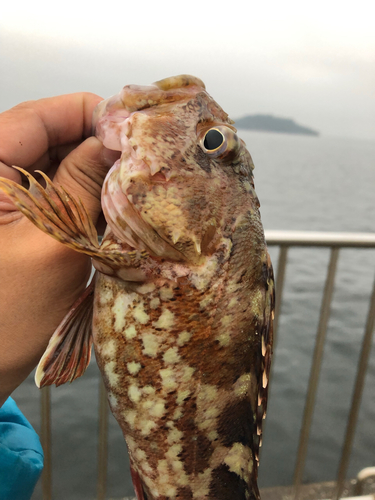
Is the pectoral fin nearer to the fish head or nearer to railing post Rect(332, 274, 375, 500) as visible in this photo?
the fish head

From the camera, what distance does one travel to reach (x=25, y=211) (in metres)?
0.98

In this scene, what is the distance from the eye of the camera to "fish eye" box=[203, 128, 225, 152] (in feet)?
4.20

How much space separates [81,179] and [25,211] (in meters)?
0.43

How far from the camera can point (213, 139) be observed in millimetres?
1282

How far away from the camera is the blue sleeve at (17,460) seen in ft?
5.25

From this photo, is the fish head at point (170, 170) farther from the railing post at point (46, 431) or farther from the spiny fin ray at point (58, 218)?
the railing post at point (46, 431)

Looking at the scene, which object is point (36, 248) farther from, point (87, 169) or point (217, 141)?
point (217, 141)

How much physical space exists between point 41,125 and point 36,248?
476 millimetres

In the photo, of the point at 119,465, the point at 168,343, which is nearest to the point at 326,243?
the point at 168,343

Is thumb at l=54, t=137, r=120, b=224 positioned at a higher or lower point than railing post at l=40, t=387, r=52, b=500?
higher

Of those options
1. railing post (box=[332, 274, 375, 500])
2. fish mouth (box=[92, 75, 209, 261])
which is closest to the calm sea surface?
railing post (box=[332, 274, 375, 500])

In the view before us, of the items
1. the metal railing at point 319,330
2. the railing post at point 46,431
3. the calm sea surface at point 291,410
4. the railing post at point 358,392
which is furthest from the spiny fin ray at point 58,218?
the calm sea surface at point 291,410

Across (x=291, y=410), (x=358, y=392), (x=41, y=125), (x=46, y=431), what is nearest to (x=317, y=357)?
(x=358, y=392)

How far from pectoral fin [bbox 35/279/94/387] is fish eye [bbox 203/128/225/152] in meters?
0.61
